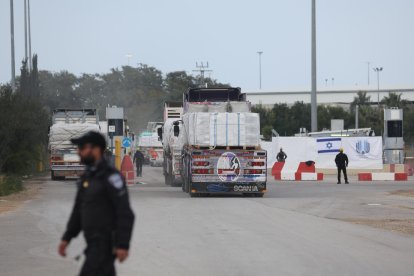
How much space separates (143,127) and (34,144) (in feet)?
245

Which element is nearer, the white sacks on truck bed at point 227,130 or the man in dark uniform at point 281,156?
the white sacks on truck bed at point 227,130

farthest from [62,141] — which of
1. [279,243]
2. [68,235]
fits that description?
[68,235]

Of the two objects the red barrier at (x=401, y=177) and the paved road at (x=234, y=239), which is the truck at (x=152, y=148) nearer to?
the red barrier at (x=401, y=177)

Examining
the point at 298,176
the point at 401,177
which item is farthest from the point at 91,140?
the point at 401,177

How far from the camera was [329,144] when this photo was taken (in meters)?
53.6

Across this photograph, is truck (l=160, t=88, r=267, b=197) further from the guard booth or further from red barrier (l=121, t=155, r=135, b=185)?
the guard booth

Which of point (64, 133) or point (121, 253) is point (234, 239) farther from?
point (64, 133)

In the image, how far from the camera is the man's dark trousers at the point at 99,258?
798 cm

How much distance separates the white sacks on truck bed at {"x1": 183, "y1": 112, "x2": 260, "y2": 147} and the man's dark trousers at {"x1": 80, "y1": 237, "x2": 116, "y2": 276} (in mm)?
22433

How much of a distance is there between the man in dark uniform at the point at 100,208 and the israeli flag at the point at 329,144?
45.8m

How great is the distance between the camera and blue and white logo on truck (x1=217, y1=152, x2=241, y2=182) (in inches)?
1192

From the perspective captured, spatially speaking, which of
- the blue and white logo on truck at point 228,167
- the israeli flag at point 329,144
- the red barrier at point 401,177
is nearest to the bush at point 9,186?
the blue and white logo on truck at point 228,167

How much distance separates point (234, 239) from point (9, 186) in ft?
60.1

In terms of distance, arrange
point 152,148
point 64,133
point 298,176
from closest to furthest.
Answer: point 64,133
point 298,176
point 152,148
